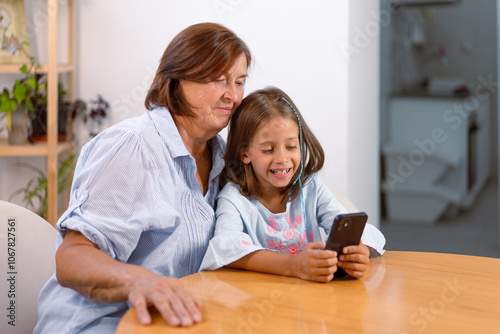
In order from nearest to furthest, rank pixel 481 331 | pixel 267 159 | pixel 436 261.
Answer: pixel 481 331
pixel 436 261
pixel 267 159

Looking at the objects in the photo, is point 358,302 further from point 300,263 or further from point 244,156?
point 244,156

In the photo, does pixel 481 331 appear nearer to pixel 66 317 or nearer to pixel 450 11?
pixel 66 317

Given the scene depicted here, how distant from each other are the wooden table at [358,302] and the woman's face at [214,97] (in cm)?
37

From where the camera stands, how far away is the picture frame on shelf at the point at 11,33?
8.46 ft

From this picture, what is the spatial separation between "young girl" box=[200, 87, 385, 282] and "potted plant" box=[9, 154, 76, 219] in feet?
4.24

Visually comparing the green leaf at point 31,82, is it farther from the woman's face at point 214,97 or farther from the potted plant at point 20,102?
the woman's face at point 214,97

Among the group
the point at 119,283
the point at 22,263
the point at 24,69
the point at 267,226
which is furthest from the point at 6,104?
the point at 119,283

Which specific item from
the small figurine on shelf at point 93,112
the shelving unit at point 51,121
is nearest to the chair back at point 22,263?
the shelving unit at point 51,121

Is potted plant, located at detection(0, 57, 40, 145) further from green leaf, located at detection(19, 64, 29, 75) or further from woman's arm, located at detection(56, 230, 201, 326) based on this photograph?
woman's arm, located at detection(56, 230, 201, 326)

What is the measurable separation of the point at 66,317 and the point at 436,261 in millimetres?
825

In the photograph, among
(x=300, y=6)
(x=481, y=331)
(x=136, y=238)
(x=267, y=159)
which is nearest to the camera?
(x=481, y=331)

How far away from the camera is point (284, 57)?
A: 2.43 meters

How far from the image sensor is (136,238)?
131 centimetres

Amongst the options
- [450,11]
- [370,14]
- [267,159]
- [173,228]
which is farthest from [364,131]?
[450,11]
